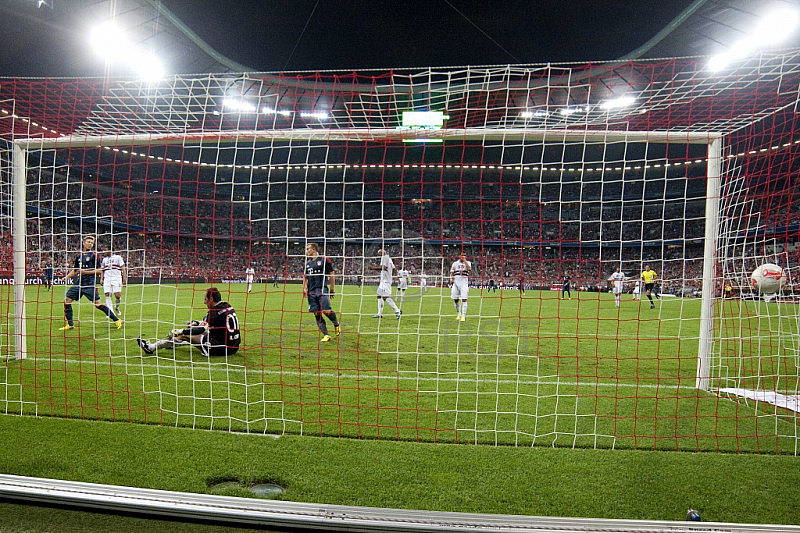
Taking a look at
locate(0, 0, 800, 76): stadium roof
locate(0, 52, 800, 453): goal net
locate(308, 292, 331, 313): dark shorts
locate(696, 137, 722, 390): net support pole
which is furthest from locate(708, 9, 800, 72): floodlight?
locate(308, 292, 331, 313): dark shorts

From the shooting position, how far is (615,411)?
4391 mm

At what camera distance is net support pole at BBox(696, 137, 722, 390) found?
15.7 feet

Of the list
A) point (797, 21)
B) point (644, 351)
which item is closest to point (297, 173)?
point (797, 21)

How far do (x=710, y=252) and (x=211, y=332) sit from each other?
638 cm

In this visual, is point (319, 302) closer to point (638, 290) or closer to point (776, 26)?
point (638, 290)

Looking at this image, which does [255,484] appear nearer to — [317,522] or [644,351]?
[317,522]

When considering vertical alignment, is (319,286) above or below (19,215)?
below

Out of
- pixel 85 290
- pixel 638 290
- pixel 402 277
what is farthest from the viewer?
pixel 638 290

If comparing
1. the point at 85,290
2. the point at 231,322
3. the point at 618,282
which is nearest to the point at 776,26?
the point at 618,282

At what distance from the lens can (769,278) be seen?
469 centimetres

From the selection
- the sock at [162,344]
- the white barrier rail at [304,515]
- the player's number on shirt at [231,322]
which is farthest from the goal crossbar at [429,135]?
the white barrier rail at [304,515]

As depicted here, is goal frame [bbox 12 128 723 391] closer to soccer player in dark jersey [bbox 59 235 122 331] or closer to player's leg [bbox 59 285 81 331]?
soccer player in dark jersey [bbox 59 235 122 331]

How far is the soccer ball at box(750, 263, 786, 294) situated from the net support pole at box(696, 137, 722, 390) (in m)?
0.40

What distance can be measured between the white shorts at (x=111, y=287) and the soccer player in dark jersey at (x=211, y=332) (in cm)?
439
